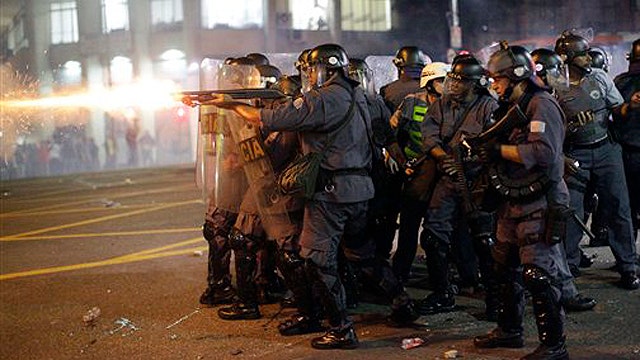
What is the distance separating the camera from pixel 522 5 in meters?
36.5

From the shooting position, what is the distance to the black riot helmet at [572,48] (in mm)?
7062

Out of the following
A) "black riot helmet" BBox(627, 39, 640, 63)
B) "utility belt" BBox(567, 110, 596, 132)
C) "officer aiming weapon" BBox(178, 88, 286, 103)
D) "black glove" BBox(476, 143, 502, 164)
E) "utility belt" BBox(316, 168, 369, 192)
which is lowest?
"utility belt" BBox(316, 168, 369, 192)

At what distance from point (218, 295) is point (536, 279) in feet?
10.4

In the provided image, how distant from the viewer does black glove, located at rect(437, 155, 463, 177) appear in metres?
6.04

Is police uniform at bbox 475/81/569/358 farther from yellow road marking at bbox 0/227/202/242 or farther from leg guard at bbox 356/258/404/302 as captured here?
yellow road marking at bbox 0/227/202/242

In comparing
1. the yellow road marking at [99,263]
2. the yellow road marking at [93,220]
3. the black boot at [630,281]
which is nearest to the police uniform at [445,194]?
the black boot at [630,281]

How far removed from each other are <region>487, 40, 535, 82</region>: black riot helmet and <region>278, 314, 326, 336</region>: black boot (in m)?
2.31

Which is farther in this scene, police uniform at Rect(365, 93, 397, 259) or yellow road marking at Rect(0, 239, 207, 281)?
yellow road marking at Rect(0, 239, 207, 281)

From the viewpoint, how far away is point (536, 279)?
4973 mm

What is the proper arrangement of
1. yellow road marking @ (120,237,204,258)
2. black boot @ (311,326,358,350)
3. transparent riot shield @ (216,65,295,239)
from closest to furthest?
1. black boot @ (311,326,358,350)
2. transparent riot shield @ (216,65,295,239)
3. yellow road marking @ (120,237,204,258)

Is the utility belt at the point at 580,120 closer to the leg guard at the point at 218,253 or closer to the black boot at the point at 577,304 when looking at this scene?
the black boot at the point at 577,304

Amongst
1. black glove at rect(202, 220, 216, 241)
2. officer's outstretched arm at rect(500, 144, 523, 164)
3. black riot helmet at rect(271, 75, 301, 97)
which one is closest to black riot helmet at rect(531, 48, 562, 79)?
officer's outstretched arm at rect(500, 144, 523, 164)

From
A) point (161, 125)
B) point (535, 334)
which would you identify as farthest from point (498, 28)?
point (535, 334)

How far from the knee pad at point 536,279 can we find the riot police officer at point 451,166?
3.85 ft
